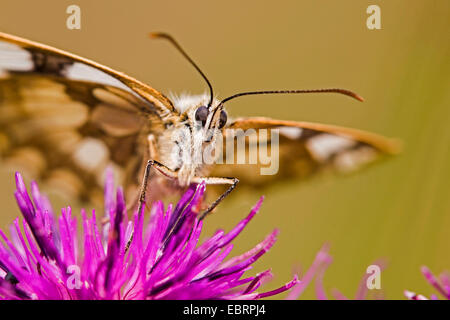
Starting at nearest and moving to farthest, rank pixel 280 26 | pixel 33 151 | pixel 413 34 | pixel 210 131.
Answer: pixel 210 131, pixel 33 151, pixel 413 34, pixel 280 26

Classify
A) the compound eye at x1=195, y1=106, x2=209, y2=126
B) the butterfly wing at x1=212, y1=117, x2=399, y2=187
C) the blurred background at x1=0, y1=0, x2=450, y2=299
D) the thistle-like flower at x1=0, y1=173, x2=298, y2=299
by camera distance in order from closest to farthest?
the thistle-like flower at x1=0, y1=173, x2=298, y2=299 → the compound eye at x1=195, y1=106, x2=209, y2=126 → the butterfly wing at x1=212, y1=117, x2=399, y2=187 → the blurred background at x1=0, y1=0, x2=450, y2=299

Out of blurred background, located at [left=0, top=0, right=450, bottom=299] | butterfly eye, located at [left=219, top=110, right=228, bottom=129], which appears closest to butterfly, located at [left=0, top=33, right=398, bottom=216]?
butterfly eye, located at [left=219, top=110, right=228, bottom=129]

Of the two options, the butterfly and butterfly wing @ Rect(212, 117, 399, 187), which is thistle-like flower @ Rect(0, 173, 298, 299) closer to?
the butterfly

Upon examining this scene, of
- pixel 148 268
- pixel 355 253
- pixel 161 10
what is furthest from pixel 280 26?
pixel 148 268

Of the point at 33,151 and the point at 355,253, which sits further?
the point at 355,253
